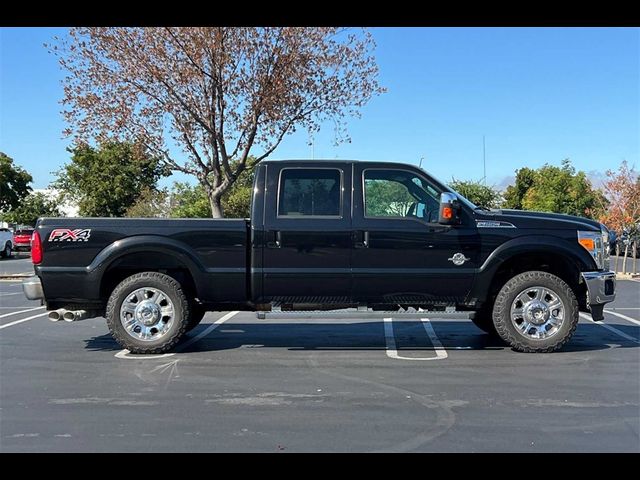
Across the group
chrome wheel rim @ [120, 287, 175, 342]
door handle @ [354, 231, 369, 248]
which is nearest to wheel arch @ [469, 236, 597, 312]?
door handle @ [354, 231, 369, 248]

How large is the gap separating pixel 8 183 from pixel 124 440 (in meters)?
44.0

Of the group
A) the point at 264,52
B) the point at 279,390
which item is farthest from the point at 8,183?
the point at 279,390

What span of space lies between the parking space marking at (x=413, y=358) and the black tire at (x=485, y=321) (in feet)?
2.00

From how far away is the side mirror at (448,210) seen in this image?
22.7ft

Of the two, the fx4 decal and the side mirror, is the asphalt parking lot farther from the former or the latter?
the side mirror

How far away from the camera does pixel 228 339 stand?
330 inches

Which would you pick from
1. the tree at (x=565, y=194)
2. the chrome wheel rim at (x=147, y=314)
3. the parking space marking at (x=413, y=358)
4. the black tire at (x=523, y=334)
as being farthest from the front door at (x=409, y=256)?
the tree at (x=565, y=194)

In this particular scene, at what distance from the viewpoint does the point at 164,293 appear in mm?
7168

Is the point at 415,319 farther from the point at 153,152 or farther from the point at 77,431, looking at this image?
the point at 153,152

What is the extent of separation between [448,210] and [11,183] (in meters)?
43.6

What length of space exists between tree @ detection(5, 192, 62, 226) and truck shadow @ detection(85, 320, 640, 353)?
42.8 meters

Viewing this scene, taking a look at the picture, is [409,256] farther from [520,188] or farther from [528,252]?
[520,188]

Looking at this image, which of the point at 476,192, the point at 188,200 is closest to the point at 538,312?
the point at 476,192

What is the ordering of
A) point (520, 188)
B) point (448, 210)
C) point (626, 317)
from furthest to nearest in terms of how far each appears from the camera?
point (520, 188) < point (626, 317) < point (448, 210)
